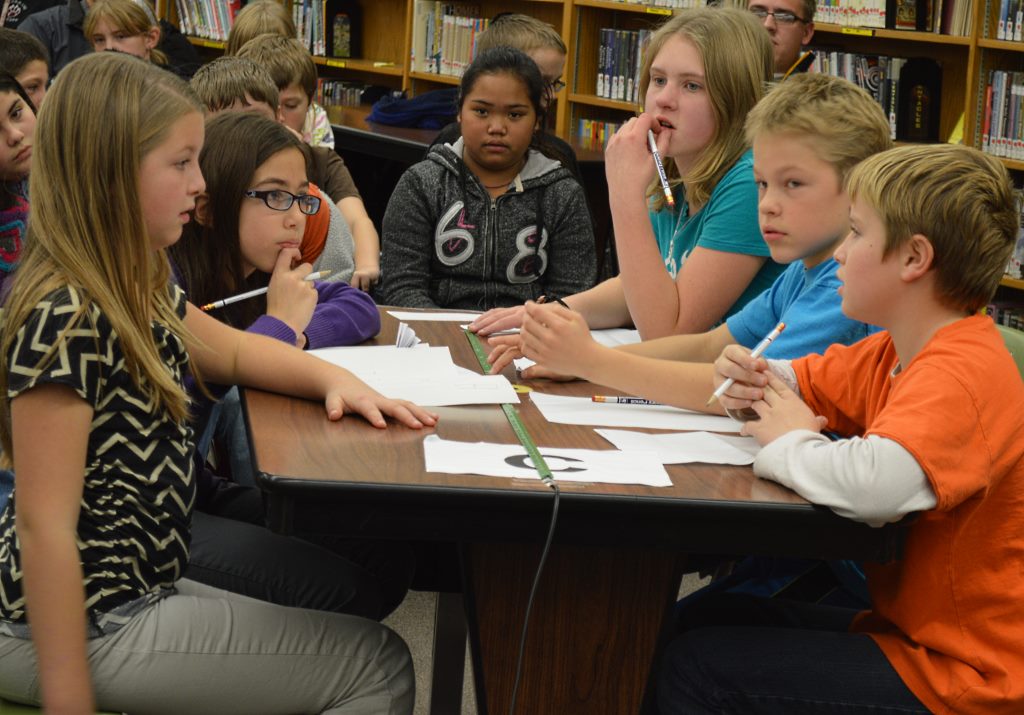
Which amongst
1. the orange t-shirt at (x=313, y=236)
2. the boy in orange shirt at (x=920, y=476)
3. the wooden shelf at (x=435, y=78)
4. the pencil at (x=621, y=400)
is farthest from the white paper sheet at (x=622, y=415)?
Answer: the wooden shelf at (x=435, y=78)

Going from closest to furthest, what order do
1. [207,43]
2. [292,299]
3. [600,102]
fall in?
[292,299] < [600,102] < [207,43]

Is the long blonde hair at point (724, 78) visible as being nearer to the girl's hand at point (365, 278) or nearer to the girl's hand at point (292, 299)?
the girl's hand at point (292, 299)

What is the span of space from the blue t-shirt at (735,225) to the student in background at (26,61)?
143 centimetres

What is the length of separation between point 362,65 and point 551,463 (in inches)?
219

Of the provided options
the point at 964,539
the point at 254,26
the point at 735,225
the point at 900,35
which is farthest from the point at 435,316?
the point at 900,35

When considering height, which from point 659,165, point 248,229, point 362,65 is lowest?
point 248,229

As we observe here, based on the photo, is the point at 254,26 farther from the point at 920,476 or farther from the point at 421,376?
the point at 920,476

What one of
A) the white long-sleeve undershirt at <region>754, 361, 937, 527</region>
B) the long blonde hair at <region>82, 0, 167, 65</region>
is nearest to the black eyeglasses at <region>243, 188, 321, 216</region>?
the white long-sleeve undershirt at <region>754, 361, 937, 527</region>

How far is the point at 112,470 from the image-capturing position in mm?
1241

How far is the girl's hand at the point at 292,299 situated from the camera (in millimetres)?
1726

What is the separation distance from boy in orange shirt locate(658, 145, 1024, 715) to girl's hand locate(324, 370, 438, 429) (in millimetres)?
387

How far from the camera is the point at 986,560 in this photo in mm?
1285

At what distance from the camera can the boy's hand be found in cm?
137

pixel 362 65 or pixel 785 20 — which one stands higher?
pixel 785 20
